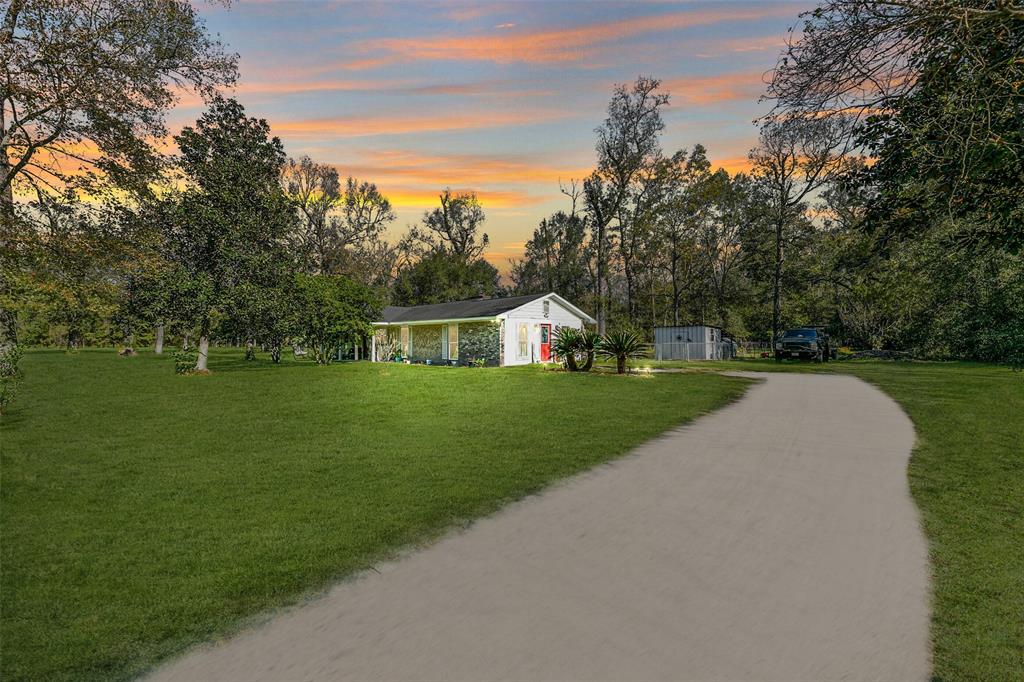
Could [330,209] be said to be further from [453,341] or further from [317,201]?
[453,341]

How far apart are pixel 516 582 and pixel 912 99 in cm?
776

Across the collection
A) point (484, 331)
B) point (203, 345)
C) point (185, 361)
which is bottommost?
point (185, 361)

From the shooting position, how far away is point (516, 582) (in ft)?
12.1

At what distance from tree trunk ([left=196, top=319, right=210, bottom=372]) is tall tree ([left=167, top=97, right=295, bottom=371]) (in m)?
0.04

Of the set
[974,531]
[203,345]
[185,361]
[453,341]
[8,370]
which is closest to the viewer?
[974,531]

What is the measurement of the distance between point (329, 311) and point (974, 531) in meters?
26.6

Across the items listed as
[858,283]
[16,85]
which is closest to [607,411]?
[16,85]

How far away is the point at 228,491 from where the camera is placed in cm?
610

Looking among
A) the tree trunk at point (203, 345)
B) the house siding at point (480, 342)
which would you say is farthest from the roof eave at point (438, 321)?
the tree trunk at point (203, 345)

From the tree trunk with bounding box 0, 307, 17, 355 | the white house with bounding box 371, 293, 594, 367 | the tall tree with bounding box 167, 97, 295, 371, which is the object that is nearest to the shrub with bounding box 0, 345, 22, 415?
the tree trunk with bounding box 0, 307, 17, 355

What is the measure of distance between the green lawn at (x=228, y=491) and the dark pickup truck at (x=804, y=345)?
17862 mm

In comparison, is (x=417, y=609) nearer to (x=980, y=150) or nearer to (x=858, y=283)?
(x=980, y=150)

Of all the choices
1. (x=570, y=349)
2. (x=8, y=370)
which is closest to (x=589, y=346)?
(x=570, y=349)

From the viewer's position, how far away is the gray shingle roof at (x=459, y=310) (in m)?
26.6
